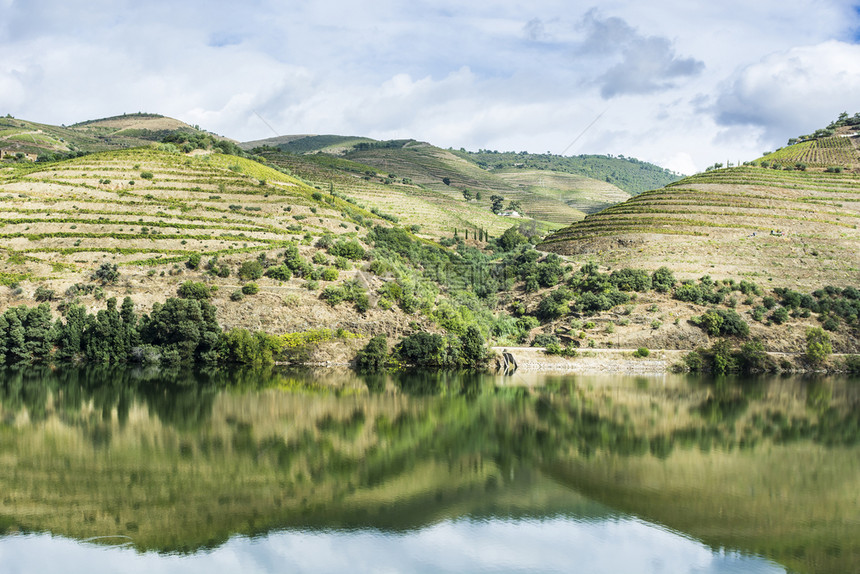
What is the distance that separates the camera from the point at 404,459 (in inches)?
1261

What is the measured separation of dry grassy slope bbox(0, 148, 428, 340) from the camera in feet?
209

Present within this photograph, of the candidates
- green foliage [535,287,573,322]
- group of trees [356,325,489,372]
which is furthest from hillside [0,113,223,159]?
green foliage [535,287,573,322]

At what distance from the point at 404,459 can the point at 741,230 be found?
65999 mm

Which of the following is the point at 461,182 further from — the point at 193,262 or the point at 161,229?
the point at 193,262

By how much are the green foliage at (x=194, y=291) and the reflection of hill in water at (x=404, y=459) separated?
13.9 m

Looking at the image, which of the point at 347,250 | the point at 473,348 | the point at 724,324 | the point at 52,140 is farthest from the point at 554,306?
the point at 52,140

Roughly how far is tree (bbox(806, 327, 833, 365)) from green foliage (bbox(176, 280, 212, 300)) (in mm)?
55533

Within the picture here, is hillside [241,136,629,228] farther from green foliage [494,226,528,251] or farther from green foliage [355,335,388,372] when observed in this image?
green foliage [355,335,388,372]

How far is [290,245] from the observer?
69938 mm

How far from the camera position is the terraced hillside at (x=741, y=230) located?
78438mm

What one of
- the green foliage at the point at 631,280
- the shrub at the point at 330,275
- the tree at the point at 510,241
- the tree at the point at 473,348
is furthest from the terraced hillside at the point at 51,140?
the green foliage at the point at 631,280

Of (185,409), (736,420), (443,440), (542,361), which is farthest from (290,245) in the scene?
(736,420)

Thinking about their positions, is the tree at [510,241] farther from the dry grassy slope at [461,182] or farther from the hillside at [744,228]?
the dry grassy slope at [461,182]

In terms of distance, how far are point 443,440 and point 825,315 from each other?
51774 mm
